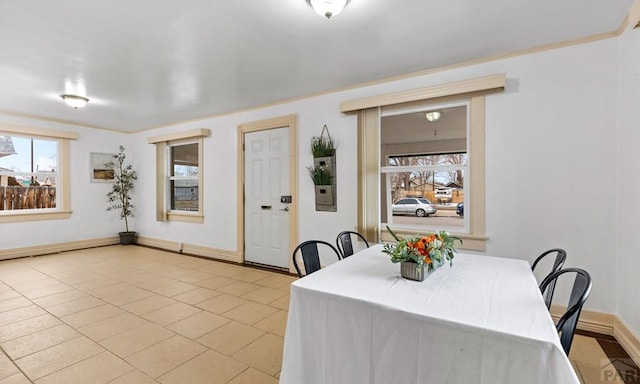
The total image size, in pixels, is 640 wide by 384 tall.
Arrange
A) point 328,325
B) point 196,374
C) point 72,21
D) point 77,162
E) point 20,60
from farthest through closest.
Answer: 1. point 77,162
2. point 20,60
3. point 72,21
4. point 196,374
5. point 328,325

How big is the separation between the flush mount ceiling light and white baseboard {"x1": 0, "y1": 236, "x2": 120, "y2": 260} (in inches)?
258

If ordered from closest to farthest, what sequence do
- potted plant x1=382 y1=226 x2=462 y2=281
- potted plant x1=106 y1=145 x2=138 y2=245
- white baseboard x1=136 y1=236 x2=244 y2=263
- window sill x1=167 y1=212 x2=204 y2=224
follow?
potted plant x1=382 y1=226 x2=462 y2=281 → white baseboard x1=136 y1=236 x2=244 y2=263 → window sill x1=167 y1=212 x2=204 y2=224 → potted plant x1=106 y1=145 x2=138 y2=245

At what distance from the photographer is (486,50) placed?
287 cm

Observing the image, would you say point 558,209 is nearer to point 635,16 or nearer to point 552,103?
point 552,103

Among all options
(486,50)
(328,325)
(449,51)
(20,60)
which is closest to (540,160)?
(486,50)

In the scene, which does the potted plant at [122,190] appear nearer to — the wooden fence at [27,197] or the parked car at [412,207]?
the wooden fence at [27,197]

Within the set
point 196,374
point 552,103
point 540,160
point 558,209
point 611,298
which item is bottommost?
point 196,374

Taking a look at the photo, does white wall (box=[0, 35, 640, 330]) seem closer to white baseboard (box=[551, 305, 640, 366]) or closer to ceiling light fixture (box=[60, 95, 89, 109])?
white baseboard (box=[551, 305, 640, 366])

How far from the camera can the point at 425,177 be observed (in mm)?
3688

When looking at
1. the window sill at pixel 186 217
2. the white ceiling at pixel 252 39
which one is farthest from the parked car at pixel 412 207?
the window sill at pixel 186 217

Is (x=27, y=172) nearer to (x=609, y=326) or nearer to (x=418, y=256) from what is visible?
(x=418, y=256)

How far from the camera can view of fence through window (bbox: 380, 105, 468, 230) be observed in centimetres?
344

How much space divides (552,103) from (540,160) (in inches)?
20.6

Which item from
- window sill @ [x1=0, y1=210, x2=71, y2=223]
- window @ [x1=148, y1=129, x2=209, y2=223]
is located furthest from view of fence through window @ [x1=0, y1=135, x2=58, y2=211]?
window @ [x1=148, y1=129, x2=209, y2=223]
